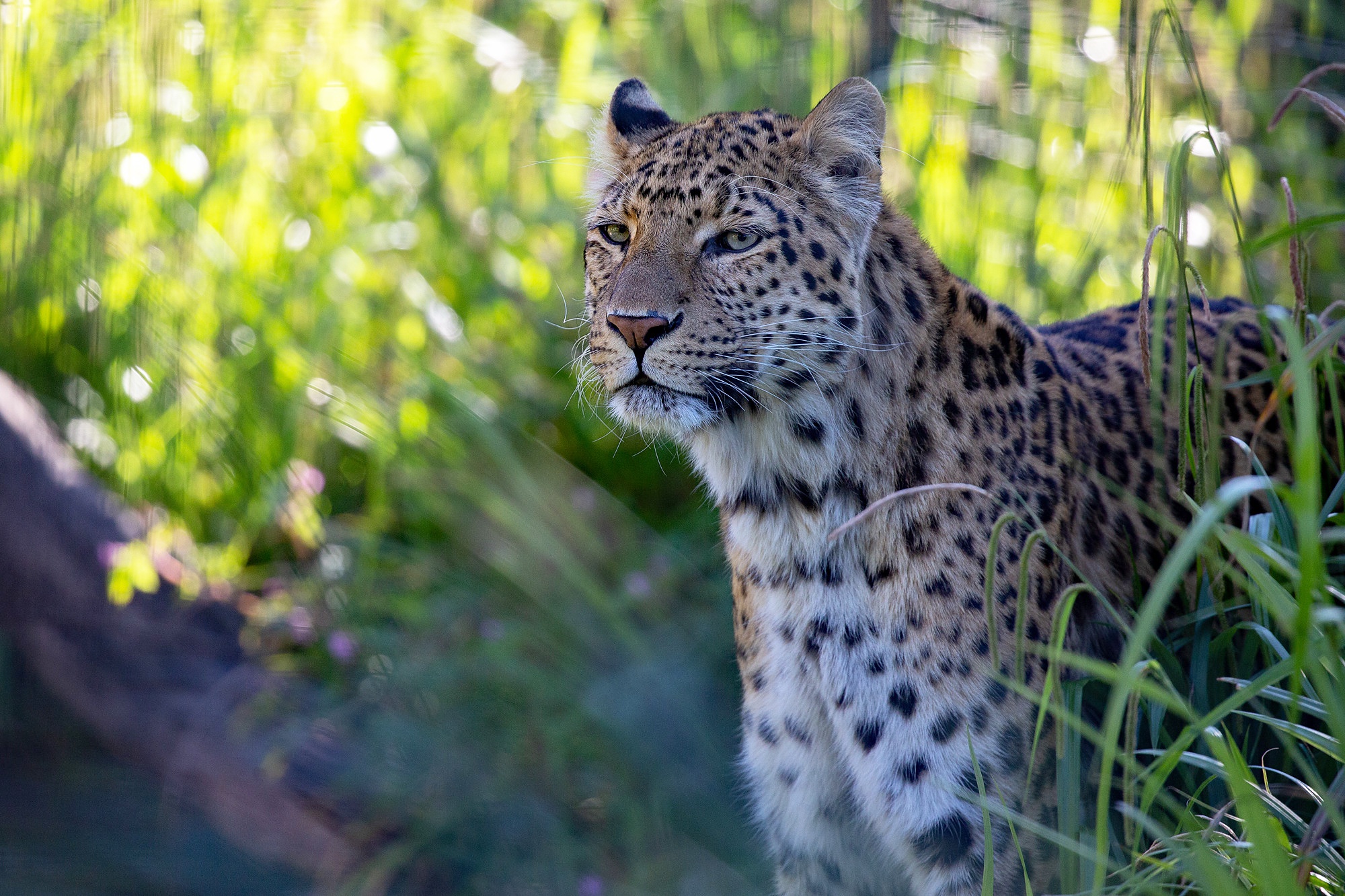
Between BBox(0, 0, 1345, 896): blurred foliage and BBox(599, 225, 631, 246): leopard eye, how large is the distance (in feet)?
3.01

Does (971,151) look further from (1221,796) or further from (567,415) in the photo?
(1221,796)

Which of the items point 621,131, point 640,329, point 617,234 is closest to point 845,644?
point 640,329

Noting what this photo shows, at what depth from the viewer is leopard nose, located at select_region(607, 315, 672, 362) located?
8.57ft

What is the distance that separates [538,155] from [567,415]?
143 centimetres

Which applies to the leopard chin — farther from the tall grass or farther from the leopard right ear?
the tall grass

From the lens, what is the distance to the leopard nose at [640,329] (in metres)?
2.61

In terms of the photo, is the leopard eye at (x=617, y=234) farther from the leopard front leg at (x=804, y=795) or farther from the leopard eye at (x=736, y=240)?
the leopard front leg at (x=804, y=795)

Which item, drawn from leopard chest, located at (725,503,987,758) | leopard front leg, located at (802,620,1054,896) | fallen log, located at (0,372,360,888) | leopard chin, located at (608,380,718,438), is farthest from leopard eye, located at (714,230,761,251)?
fallen log, located at (0,372,360,888)

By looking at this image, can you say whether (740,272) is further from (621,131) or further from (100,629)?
(100,629)

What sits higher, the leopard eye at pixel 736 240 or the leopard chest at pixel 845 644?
the leopard eye at pixel 736 240

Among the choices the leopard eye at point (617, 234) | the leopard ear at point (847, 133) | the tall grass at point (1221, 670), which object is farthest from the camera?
the leopard eye at point (617, 234)

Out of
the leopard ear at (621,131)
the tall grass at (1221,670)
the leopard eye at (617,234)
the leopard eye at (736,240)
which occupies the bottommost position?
the tall grass at (1221,670)

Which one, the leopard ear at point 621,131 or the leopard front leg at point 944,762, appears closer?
the leopard front leg at point 944,762

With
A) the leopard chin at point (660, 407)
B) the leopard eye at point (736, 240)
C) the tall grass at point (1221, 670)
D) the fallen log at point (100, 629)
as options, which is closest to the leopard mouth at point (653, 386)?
the leopard chin at point (660, 407)
